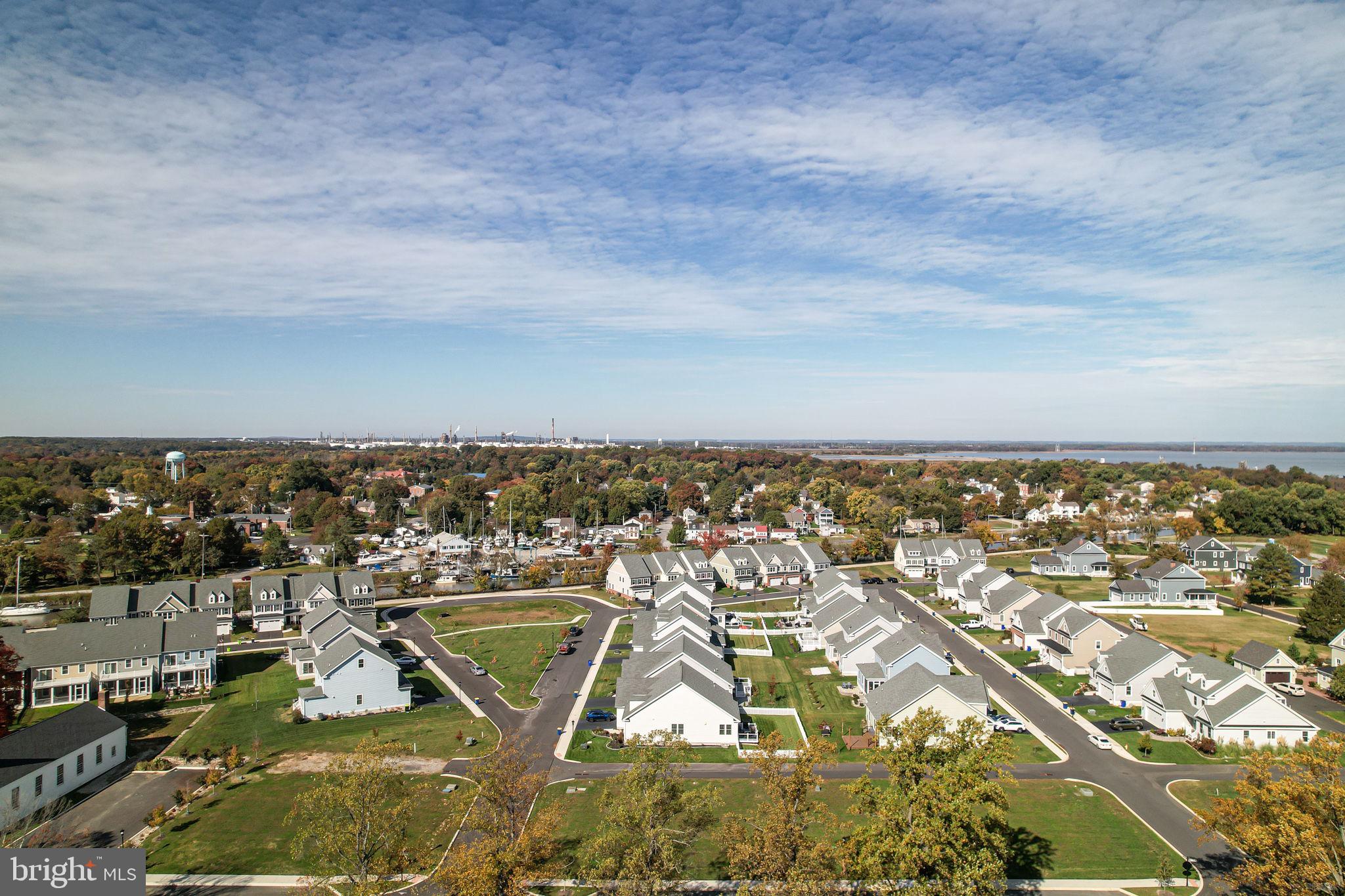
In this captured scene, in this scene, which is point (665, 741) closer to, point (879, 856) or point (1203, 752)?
point (879, 856)

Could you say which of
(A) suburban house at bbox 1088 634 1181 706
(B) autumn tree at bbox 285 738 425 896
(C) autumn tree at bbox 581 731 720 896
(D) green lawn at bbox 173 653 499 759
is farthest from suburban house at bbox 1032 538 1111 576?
(B) autumn tree at bbox 285 738 425 896

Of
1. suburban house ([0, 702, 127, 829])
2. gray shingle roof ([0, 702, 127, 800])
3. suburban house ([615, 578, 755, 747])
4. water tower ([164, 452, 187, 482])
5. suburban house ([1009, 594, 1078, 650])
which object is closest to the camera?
suburban house ([0, 702, 127, 829])

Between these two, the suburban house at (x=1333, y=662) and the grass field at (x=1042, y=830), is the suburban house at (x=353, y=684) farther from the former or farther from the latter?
the suburban house at (x=1333, y=662)

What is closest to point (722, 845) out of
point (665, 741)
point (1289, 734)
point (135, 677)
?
point (665, 741)

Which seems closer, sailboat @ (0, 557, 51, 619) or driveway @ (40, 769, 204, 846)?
driveway @ (40, 769, 204, 846)

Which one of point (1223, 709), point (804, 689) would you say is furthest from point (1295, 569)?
point (804, 689)

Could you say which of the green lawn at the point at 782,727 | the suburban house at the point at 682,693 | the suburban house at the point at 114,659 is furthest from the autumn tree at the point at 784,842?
the suburban house at the point at 114,659

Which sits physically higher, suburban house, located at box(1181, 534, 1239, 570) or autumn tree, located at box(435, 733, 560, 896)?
autumn tree, located at box(435, 733, 560, 896)

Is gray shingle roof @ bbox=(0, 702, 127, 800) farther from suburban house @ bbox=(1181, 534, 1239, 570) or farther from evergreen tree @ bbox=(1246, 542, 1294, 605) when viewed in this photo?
suburban house @ bbox=(1181, 534, 1239, 570)

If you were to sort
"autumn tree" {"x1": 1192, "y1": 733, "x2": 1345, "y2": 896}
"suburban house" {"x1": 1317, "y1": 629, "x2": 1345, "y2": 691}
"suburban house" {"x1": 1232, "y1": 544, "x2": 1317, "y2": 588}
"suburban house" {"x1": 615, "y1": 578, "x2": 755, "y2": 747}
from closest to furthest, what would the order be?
"autumn tree" {"x1": 1192, "y1": 733, "x2": 1345, "y2": 896}
"suburban house" {"x1": 615, "y1": 578, "x2": 755, "y2": 747}
"suburban house" {"x1": 1317, "y1": 629, "x2": 1345, "y2": 691}
"suburban house" {"x1": 1232, "y1": 544, "x2": 1317, "y2": 588}
